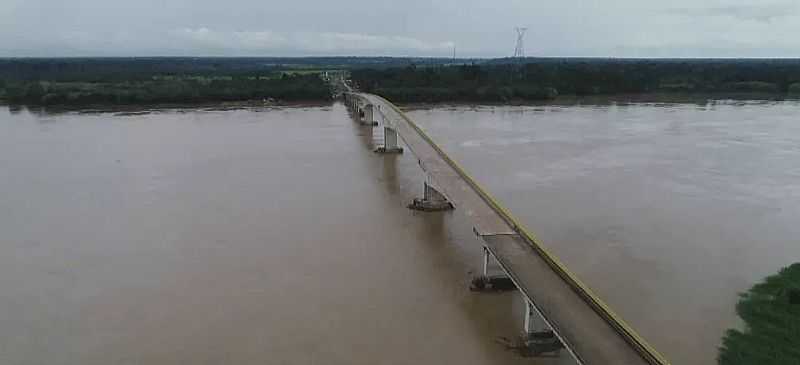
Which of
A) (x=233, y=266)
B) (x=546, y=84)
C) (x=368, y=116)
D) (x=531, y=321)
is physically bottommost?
(x=233, y=266)

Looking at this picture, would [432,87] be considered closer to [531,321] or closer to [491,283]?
[491,283]

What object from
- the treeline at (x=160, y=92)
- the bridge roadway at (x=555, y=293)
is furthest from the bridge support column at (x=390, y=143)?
the treeline at (x=160, y=92)

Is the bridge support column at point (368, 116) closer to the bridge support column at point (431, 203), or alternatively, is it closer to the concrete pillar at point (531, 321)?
the bridge support column at point (431, 203)

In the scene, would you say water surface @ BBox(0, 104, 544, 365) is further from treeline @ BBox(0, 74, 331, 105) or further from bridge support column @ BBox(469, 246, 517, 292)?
treeline @ BBox(0, 74, 331, 105)

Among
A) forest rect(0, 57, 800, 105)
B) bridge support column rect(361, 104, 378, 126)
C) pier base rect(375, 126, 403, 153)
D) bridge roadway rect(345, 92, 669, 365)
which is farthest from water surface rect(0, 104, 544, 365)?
forest rect(0, 57, 800, 105)

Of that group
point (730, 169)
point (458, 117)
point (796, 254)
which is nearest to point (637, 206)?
point (796, 254)

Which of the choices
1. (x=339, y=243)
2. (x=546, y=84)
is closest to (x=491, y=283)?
(x=339, y=243)

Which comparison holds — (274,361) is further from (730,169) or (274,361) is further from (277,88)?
(277,88)
